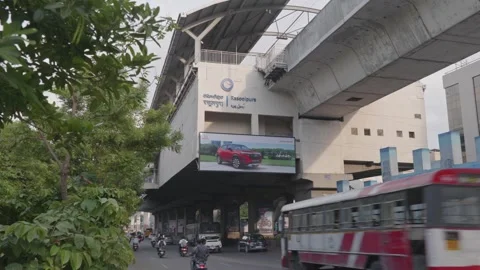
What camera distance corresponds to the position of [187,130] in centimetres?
3662

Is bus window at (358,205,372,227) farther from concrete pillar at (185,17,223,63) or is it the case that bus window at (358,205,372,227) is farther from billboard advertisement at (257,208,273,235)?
billboard advertisement at (257,208,273,235)

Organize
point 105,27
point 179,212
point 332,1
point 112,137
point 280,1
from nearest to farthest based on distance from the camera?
1. point 105,27
2. point 112,137
3. point 332,1
4. point 280,1
5. point 179,212

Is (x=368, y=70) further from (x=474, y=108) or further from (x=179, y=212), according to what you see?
(x=179, y=212)

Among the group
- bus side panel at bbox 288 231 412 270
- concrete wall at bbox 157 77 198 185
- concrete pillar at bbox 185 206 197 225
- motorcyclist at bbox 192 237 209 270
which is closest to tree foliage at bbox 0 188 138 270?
bus side panel at bbox 288 231 412 270

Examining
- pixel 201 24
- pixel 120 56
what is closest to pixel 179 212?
pixel 201 24

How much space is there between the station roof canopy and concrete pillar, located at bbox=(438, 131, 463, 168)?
53.3 feet

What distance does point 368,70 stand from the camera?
23062 millimetres

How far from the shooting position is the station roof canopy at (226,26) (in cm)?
3438

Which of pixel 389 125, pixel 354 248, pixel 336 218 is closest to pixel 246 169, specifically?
pixel 389 125

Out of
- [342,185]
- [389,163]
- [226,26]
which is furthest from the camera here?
[226,26]

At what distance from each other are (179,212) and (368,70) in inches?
2825

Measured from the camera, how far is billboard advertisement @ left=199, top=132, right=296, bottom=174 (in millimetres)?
30953

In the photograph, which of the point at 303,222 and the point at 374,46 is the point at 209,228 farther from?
the point at 303,222

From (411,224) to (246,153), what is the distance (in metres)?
21.6
